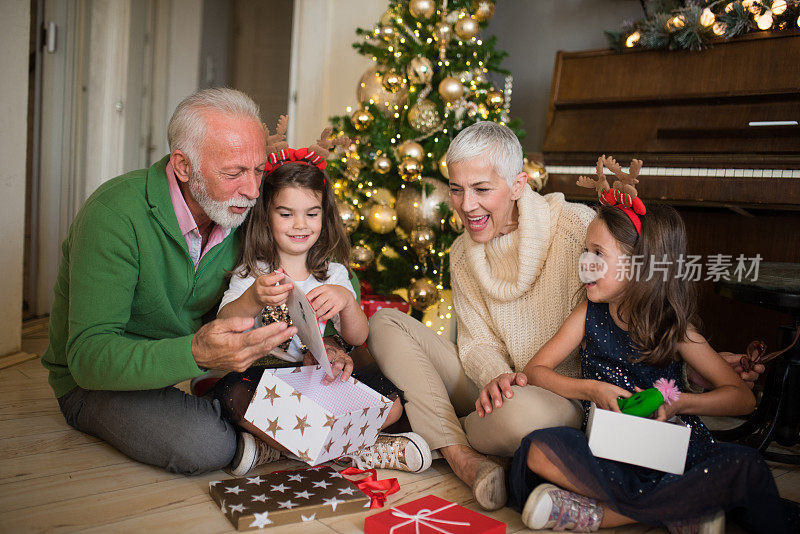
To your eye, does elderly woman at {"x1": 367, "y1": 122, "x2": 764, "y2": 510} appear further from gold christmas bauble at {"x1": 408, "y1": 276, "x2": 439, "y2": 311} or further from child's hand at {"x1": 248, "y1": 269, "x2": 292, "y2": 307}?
gold christmas bauble at {"x1": 408, "y1": 276, "x2": 439, "y2": 311}

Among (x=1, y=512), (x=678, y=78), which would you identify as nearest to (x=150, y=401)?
(x=1, y=512)

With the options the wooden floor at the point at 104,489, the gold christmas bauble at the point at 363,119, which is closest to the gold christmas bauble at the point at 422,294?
the gold christmas bauble at the point at 363,119

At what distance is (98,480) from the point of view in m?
1.55

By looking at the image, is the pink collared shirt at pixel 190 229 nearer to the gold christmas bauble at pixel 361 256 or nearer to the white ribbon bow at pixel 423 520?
the white ribbon bow at pixel 423 520

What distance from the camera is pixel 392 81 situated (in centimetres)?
309

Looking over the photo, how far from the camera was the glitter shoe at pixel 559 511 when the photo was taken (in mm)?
1361

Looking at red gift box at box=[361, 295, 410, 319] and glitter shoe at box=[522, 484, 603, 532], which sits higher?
red gift box at box=[361, 295, 410, 319]

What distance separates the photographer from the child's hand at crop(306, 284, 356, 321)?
1717 mm

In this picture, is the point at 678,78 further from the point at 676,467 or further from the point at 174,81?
the point at 174,81

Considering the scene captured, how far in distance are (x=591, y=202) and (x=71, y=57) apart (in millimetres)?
2870

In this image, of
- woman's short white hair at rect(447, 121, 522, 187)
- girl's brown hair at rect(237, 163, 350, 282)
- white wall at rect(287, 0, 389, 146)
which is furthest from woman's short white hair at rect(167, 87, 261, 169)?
white wall at rect(287, 0, 389, 146)

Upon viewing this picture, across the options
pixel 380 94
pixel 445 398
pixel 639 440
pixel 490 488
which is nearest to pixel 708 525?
pixel 639 440

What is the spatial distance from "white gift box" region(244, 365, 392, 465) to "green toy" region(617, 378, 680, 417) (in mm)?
574

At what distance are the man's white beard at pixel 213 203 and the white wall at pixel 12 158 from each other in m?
1.38
